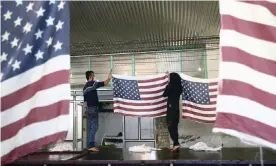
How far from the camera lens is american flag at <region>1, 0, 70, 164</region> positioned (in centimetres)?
267

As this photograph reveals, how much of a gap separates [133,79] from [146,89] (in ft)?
1.26

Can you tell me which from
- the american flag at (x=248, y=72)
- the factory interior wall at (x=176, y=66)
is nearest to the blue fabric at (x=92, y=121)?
the factory interior wall at (x=176, y=66)

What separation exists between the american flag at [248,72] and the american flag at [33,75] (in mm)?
1396

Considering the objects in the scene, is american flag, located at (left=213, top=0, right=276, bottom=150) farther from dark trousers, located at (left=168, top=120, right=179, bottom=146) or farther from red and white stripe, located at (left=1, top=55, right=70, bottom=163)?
dark trousers, located at (left=168, top=120, right=179, bottom=146)

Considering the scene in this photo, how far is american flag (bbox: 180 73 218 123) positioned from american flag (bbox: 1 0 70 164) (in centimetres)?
453

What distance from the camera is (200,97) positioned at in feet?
23.0

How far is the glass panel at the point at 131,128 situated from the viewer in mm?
9828

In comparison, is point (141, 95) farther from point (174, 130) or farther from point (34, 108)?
point (34, 108)

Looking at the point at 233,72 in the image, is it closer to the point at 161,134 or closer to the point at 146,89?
the point at 146,89

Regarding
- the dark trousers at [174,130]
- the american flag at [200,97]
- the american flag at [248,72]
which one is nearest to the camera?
the american flag at [248,72]

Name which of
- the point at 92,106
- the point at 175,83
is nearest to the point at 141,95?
the point at 175,83

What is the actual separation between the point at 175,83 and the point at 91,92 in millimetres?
1887

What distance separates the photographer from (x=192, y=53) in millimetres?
8375

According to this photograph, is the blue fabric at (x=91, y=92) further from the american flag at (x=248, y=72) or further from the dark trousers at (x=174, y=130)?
the american flag at (x=248, y=72)
